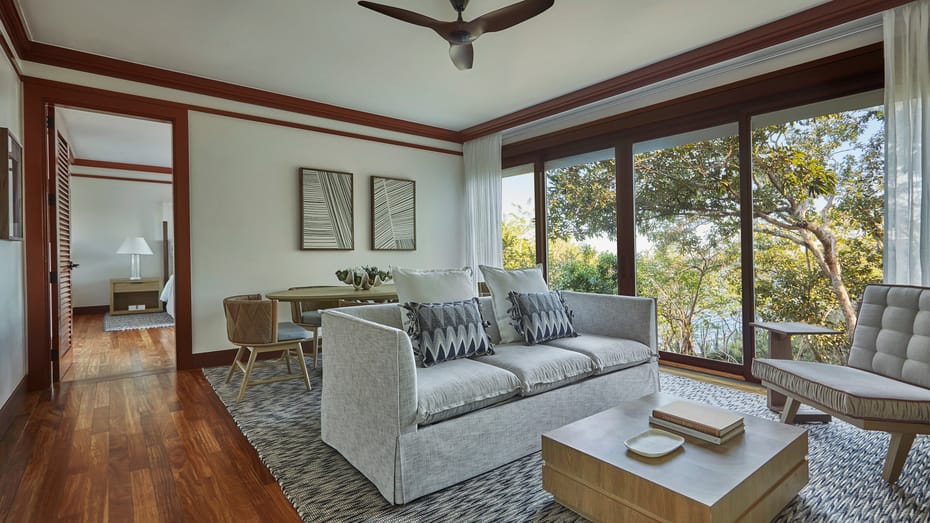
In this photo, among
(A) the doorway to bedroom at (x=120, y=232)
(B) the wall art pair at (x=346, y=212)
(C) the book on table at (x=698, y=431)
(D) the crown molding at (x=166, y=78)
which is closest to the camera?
(C) the book on table at (x=698, y=431)

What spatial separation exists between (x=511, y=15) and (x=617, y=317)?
1.99m

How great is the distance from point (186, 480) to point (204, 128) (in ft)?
10.5

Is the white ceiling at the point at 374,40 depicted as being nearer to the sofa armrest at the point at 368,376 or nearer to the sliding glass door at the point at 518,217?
the sliding glass door at the point at 518,217

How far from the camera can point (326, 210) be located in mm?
4855

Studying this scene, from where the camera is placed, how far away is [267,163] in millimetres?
4492

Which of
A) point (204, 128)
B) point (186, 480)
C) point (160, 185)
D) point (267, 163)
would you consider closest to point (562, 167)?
point (267, 163)

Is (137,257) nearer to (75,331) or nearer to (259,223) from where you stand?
(75,331)

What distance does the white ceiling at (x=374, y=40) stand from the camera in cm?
292

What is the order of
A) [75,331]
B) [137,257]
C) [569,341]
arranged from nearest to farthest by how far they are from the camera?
1. [569,341]
2. [75,331]
3. [137,257]

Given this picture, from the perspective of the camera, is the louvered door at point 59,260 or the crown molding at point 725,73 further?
the louvered door at point 59,260

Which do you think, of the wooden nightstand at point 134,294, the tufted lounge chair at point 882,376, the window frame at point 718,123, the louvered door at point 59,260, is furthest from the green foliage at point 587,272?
the wooden nightstand at point 134,294

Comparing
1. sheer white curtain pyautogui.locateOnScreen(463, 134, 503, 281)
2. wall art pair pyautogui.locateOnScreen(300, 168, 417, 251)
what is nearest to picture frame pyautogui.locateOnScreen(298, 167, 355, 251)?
wall art pair pyautogui.locateOnScreen(300, 168, 417, 251)

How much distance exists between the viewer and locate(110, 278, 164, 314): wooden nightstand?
7.58m

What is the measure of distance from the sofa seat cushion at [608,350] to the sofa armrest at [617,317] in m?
0.08
